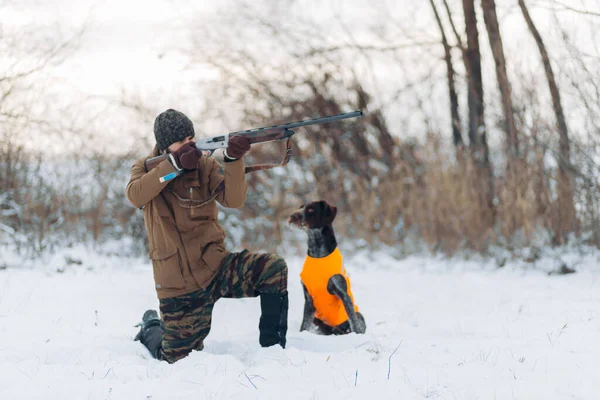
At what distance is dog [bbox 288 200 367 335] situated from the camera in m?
4.45

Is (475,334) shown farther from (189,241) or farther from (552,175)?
(552,175)

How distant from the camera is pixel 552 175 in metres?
7.60

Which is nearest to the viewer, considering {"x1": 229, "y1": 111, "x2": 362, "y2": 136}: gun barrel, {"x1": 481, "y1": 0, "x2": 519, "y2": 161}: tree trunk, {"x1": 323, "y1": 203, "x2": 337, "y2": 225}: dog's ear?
{"x1": 229, "y1": 111, "x2": 362, "y2": 136}: gun barrel

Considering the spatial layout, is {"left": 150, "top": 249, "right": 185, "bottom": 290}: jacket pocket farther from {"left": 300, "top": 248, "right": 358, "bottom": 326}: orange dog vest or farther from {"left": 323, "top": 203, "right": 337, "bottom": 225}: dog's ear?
{"left": 323, "top": 203, "right": 337, "bottom": 225}: dog's ear

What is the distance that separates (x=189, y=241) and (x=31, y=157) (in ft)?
20.0

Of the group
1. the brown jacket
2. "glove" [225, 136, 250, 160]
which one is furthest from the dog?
"glove" [225, 136, 250, 160]

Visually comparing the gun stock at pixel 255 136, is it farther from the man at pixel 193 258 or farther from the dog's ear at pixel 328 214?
the dog's ear at pixel 328 214

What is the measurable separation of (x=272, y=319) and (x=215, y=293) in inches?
17.0

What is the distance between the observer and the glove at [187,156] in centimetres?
365

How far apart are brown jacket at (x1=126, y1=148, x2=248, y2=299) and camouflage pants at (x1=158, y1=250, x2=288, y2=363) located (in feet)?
0.26

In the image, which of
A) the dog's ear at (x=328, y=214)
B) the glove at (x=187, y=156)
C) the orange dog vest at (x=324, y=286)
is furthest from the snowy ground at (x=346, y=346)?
the glove at (x=187, y=156)

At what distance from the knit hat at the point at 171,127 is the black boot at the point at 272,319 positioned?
3.88 feet

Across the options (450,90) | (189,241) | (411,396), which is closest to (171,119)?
(189,241)

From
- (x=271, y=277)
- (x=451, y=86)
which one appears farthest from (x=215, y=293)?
(x=451, y=86)
